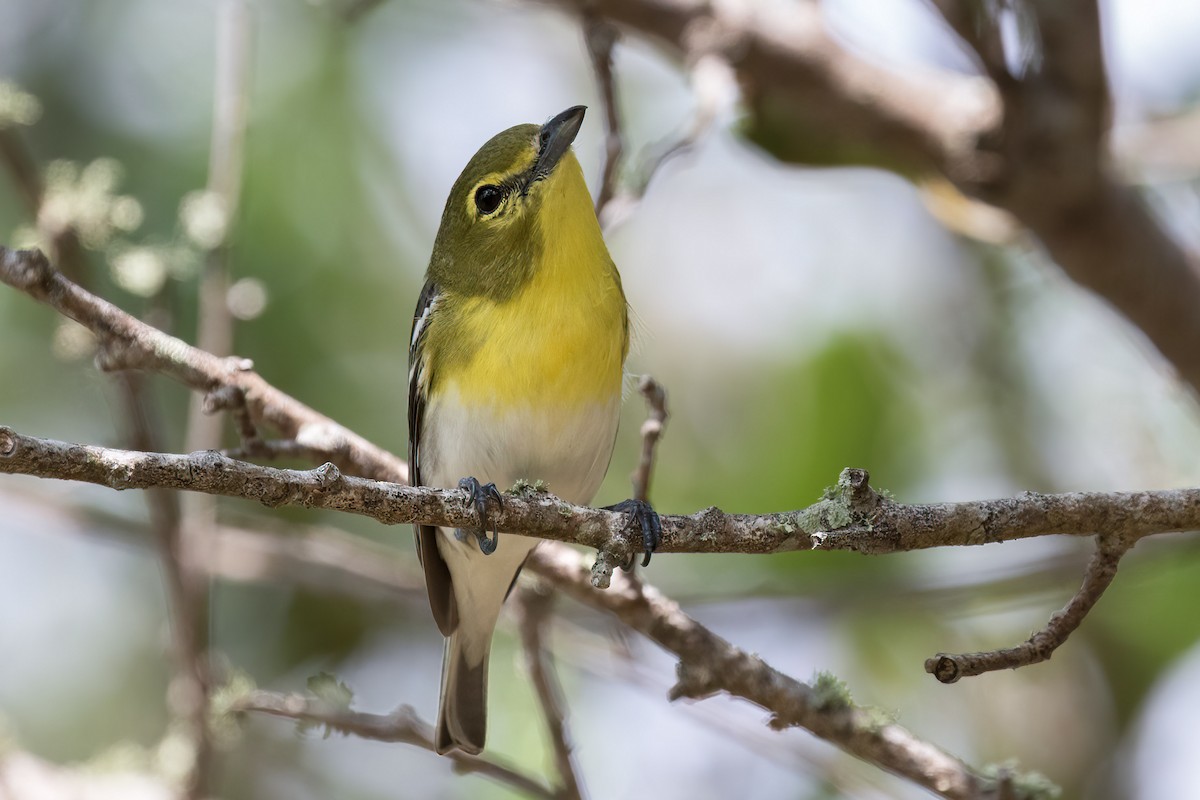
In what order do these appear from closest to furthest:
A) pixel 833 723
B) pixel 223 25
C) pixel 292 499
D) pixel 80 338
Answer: pixel 292 499 → pixel 833 723 → pixel 80 338 → pixel 223 25

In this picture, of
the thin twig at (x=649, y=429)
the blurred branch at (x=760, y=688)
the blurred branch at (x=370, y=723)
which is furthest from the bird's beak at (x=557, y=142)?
the blurred branch at (x=370, y=723)

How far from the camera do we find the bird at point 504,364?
3807 millimetres

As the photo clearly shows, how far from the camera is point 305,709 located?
3.60 metres

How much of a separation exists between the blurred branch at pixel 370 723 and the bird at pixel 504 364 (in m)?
0.44

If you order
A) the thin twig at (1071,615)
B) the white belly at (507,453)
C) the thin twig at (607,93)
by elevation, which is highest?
the thin twig at (607,93)

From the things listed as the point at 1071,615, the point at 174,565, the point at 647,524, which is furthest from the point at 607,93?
the point at 1071,615

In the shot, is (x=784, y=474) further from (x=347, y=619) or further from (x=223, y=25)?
(x=223, y=25)

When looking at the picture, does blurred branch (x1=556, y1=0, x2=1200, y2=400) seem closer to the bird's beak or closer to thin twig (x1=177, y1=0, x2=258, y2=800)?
the bird's beak

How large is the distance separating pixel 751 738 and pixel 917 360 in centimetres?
266

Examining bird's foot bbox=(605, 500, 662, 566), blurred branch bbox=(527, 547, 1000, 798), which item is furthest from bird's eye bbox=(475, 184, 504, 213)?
bird's foot bbox=(605, 500, 662, 566)

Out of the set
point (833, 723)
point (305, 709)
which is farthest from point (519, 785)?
point (833, 723)

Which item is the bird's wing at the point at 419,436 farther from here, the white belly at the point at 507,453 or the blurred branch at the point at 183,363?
the blurred branch at the point at 183,363

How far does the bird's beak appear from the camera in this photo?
4141mm

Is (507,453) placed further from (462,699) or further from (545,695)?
(462,699)
